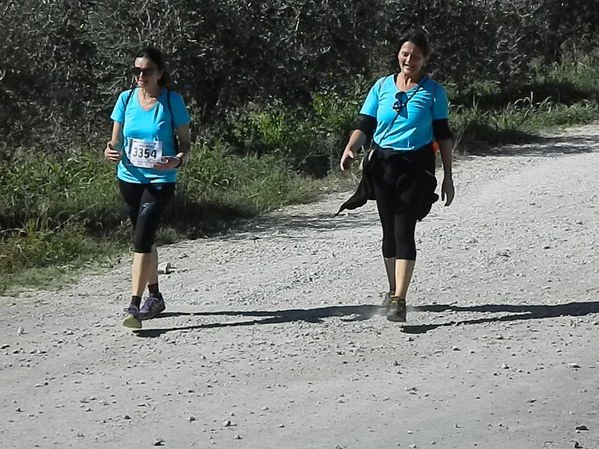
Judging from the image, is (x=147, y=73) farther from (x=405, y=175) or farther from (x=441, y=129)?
(x=441, y=129)

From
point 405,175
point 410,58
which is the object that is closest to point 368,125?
point 405,175

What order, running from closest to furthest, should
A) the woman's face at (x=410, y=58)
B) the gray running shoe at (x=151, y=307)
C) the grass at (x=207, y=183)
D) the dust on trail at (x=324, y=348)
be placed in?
the dust on trail at (x=324, y=348) < the woman's face at (x=410, y=58) < the gray running shoe at (x=151, y=307) < the grass at (x=207, y=183)

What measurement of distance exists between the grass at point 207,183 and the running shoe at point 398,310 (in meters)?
2.70

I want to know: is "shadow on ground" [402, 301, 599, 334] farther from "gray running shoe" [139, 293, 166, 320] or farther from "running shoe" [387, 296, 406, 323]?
"gray running shoe" [139, 293, 166, 320]

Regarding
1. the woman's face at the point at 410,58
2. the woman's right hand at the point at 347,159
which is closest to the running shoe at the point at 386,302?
the woman's right hand at the point at 347,159

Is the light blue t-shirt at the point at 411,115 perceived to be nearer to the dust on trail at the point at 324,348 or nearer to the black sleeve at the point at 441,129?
the black sleeve at the point at 441,129

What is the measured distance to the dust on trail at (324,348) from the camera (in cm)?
534

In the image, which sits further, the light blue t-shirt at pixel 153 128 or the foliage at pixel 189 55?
the foliage at pixel 189 55

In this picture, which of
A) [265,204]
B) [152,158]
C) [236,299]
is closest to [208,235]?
[265,204]

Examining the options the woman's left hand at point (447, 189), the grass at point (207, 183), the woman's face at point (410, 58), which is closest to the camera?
the woman's face at point (410, 58)

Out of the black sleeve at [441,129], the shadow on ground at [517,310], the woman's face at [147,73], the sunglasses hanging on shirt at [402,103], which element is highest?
the woman's face at [147,73]

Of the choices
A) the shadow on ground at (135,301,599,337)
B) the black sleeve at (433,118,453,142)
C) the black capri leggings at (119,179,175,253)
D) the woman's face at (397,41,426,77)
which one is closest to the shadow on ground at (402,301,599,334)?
the shadow on ground at (135,301,599,337)

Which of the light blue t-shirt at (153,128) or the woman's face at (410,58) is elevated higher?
the woman's face at (410,58)

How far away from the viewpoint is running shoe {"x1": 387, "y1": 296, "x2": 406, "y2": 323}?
277 inches
